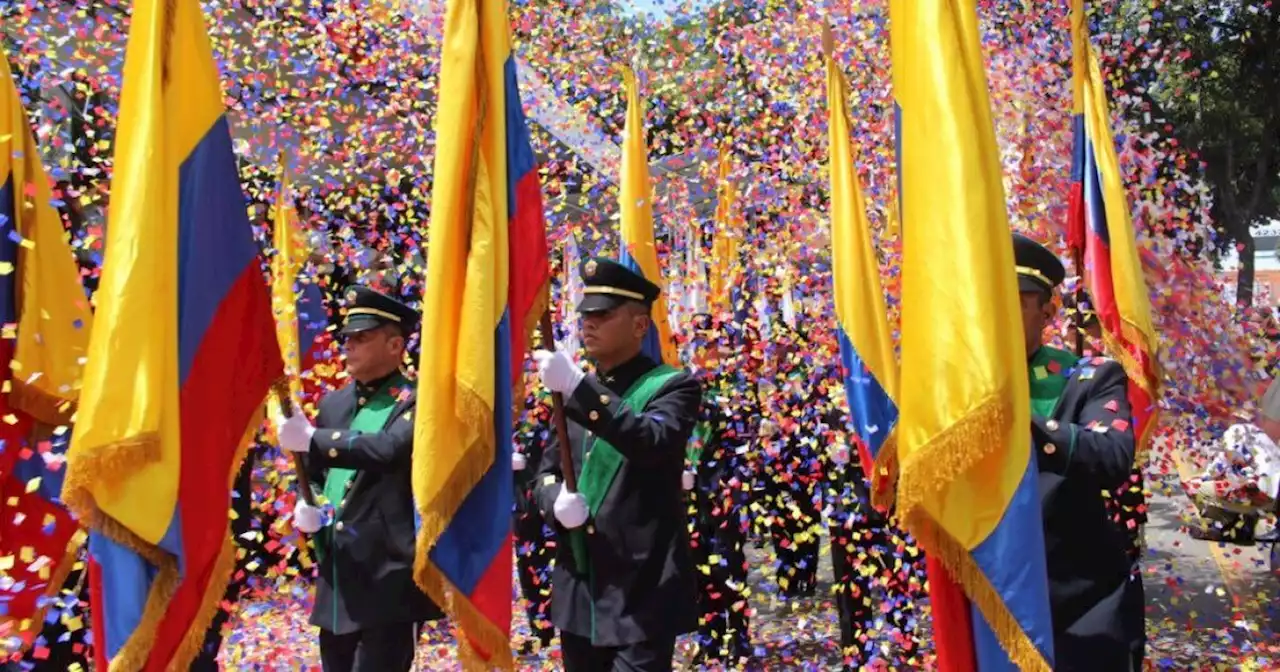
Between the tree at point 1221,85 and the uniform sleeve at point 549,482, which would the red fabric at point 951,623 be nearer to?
the uniform sleeve at point 549,482

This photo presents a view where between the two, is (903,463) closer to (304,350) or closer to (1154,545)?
(304,350)

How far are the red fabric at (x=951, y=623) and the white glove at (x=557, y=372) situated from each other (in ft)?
4.07

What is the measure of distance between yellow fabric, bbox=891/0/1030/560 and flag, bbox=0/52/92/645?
3.05 m

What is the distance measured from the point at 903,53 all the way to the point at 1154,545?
7907 mm

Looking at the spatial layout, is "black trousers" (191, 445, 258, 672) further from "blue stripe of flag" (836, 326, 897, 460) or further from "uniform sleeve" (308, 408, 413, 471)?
"blue stripe of flag" (836, 326, 897, 460)

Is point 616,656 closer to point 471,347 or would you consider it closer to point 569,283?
point 471,347

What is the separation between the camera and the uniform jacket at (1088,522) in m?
2.94

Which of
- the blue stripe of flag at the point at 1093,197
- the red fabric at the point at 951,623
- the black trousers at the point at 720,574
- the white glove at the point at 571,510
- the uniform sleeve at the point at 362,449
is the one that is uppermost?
the blue stripe of flag at the point at 1093,197

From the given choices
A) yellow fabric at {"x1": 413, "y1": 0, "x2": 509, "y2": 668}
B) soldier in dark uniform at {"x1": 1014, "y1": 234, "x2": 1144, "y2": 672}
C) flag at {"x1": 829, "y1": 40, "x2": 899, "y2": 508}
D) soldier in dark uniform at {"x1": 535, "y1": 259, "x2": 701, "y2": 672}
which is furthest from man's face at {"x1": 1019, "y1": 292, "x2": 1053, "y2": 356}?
flag at {"x1": 829, "y1": 40, "x2": 899, "y2": 508}

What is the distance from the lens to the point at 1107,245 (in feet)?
16.6

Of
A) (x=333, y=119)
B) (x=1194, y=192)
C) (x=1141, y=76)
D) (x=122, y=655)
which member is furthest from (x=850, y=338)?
(x=1141, y=76)

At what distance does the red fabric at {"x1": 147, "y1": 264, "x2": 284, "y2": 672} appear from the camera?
10.5ft

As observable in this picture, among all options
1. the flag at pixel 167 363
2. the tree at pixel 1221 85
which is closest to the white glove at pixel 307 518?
the flag at pixel 167 363

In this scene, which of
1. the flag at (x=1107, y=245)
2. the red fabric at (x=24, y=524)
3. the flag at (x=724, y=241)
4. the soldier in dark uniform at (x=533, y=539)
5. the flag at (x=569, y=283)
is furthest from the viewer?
the flag at (x=569, y=283)
